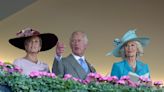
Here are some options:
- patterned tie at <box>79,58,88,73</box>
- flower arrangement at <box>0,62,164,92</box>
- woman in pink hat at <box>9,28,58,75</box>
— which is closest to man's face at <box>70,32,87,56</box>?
patterned tie at <box>79,58,88,73</box>

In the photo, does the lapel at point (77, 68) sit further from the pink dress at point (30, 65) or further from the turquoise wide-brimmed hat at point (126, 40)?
the turquoise wide-brimmed hat at point (126, 40)

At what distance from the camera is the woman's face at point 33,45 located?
487cm

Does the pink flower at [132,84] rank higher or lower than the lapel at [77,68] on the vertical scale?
lower

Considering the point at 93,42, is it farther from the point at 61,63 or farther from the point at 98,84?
the point at 98,84

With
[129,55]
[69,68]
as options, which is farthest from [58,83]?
[129,55]

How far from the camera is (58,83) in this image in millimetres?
3629

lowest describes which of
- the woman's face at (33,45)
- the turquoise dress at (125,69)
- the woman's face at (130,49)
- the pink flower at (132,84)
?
the pink flower at (132,84)

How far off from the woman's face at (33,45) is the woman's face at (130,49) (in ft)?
2.78

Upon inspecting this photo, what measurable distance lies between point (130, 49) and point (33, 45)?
934 mm

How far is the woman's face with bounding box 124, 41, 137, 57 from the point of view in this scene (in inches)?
190

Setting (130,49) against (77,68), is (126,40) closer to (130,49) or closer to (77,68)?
(130,49)

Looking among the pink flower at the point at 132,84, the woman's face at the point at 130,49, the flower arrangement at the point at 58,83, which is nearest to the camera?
the flower arrangement at the point at 58,83

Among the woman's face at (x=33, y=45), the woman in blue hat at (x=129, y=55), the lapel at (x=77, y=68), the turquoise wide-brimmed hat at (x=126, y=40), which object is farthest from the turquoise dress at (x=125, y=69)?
the woman's face at (x=33, y=45)

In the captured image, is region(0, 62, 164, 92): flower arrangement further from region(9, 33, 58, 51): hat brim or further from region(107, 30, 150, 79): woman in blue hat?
region(9, 33, 58, 51): hat brim
